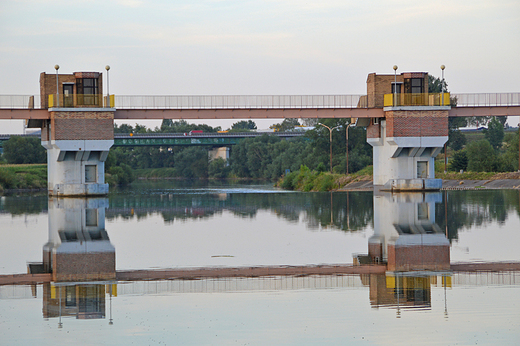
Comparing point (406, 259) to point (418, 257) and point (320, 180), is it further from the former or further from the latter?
point (320, 180)

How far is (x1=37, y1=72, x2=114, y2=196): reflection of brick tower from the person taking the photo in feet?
148

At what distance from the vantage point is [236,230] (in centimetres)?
2442

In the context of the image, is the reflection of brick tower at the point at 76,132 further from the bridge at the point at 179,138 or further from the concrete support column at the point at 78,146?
the bridge at the point at 179,138

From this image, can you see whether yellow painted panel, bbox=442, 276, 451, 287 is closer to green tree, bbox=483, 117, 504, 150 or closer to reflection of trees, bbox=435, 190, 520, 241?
reflection of trees, bbox=435, 190, 520, 241

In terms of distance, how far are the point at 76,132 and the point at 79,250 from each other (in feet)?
92.6

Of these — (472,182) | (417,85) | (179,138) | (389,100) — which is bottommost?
(472,182)

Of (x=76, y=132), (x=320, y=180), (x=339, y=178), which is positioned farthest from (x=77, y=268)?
(x=320, y=180)

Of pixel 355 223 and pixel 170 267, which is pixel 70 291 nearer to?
pixel 170 267

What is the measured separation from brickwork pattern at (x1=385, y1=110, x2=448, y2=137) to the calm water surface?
23.9m

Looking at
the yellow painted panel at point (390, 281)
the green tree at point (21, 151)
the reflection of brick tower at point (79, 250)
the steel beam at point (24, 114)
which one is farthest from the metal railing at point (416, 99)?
the green tree at point (21, 151)

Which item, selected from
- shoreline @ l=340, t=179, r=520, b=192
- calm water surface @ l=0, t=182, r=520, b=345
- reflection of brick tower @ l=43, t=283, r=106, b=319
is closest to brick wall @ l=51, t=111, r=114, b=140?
calm water surface @ l=0, t=182, r=520, b=345

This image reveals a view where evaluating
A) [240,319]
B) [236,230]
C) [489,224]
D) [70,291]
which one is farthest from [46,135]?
[240,319]

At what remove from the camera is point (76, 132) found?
45.2 meters

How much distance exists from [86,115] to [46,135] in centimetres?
441
